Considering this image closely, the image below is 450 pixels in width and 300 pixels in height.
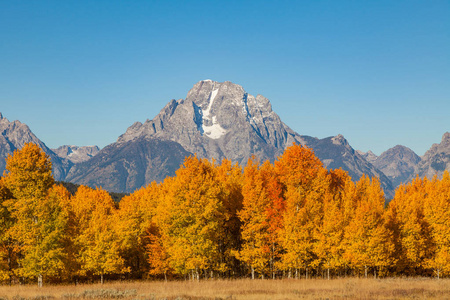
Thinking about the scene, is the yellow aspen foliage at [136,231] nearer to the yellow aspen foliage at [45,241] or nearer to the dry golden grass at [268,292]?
the yellow aspen foliage at [45,241]

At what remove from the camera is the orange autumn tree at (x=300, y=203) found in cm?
4762

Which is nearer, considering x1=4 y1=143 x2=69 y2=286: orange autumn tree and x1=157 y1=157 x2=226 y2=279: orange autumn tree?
x1=4 y1=143 x2=69 y2=286: orange autumn tree

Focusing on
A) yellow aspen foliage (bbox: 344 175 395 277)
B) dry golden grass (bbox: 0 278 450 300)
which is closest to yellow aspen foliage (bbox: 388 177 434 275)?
yellow aspen foliage (bbox: 344 175 395 277)

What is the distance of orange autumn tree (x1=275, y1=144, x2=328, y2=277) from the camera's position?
47.6 meters

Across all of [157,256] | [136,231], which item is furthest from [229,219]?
[136,231]

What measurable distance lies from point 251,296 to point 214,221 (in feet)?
53.2

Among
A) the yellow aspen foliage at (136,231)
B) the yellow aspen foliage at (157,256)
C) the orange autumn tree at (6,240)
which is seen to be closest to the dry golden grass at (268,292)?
the orange autumn tree at (6,240)

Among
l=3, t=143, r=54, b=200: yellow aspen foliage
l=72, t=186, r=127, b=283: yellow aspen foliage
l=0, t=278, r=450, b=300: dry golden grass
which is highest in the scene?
l=3, t=143, r=54, b=200: yellow aspen foliage

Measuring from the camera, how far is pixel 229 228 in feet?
178

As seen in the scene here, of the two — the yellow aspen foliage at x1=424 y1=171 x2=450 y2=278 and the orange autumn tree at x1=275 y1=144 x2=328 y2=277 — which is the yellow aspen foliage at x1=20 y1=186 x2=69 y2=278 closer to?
the orange autumn tree at x1=275 y1=144 x2=328 y2=277

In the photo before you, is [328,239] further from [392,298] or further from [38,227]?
[38,227]

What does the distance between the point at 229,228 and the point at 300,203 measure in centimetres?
986

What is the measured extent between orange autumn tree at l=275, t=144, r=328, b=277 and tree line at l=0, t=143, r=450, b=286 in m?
0.13

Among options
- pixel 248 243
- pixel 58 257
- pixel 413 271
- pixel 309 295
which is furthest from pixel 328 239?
pixel 58 257
